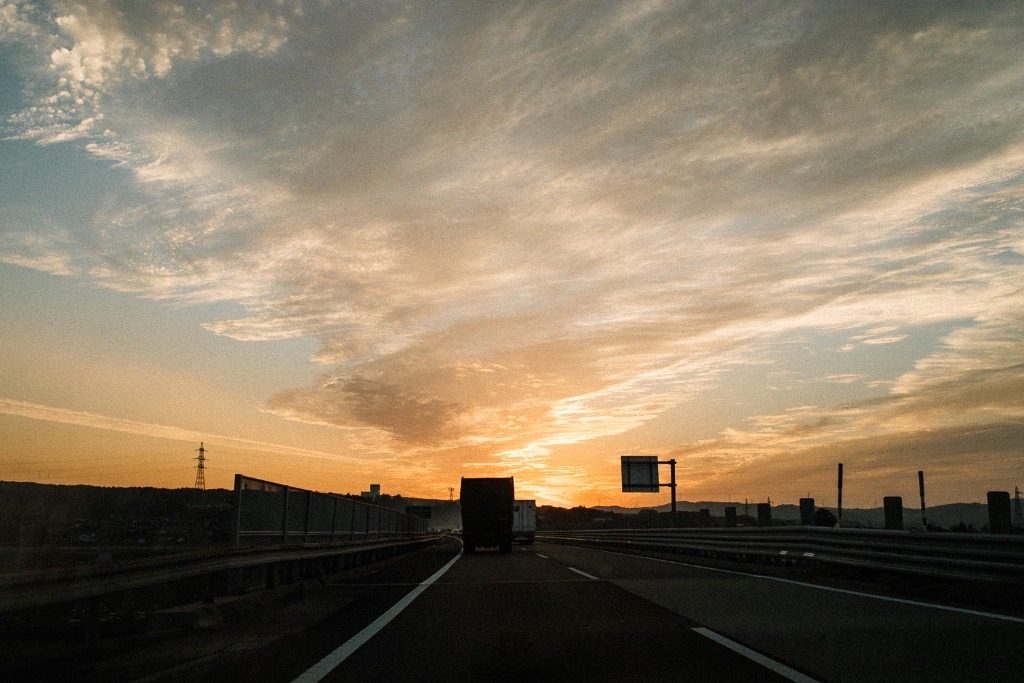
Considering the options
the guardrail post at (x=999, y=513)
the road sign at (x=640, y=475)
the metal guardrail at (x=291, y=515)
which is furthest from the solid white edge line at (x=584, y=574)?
the road sign at (x=640, y=475)

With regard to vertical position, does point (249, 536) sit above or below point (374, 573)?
above

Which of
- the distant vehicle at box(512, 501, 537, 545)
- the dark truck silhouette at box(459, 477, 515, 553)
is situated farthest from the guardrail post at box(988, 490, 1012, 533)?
the distant vehicle at box(512, 501, 537, 545)

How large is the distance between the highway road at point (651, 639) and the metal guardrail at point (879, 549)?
1136 mm

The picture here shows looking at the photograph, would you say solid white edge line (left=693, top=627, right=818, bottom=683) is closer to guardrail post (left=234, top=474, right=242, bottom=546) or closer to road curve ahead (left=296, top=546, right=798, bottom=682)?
road curve ahead (left=296, top=546, right=798, bottom=682)

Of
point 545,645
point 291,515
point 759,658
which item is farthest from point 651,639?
point 291,515

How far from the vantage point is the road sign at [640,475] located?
57.7 meters

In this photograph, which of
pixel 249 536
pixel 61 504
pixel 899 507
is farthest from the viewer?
pixel 61 504

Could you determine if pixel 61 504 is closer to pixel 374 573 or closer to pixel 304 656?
pixel 374 573

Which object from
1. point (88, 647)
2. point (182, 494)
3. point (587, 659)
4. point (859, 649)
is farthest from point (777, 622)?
point (182, 494)

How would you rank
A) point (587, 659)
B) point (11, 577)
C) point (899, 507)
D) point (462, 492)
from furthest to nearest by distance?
point (462, 492), point (899, 507), point (587, 659), point (11, 577)

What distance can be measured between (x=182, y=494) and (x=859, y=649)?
211ft

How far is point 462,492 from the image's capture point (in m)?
41.8

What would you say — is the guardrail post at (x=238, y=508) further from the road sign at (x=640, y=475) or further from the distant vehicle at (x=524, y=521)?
the distant vehicle at (x=524, y=521)

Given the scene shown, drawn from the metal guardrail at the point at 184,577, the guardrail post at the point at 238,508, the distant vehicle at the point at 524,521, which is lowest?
the distant vehicle at the point at 524,521
